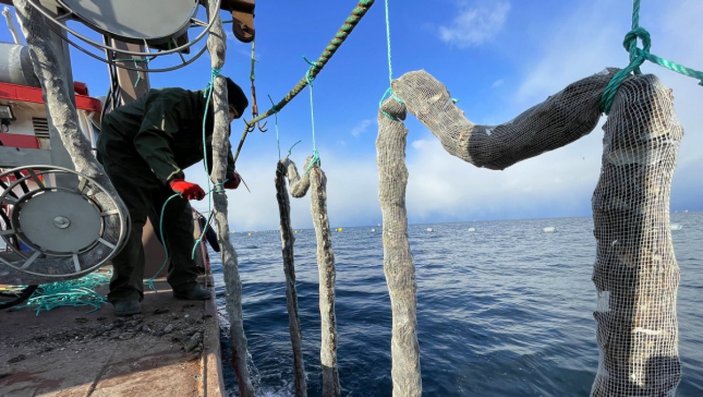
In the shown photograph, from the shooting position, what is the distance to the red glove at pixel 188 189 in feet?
8.39

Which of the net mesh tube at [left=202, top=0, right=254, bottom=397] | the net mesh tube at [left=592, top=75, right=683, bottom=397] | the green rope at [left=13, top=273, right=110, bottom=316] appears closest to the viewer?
the net mesh tube at [left=592, top=75, right=683, bottom=397]

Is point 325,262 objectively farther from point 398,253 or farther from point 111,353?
point 111,353

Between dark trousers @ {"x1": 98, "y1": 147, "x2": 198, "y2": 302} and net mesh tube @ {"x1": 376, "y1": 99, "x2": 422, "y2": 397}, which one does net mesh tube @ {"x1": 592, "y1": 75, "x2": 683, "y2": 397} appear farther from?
dark trousers @ {"x1": 98, "y1": 147, "x2": 198, "y2": 302}

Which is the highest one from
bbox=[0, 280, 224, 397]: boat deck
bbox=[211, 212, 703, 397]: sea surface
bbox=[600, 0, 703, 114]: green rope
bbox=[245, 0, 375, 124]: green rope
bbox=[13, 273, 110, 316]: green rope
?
bbox=[245, 0, 375, 124]: green rope

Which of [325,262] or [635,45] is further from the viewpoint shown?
[325,262]

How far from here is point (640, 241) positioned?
96 cm

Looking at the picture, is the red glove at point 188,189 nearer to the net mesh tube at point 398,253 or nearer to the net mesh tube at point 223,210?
the net mesh tube at point 223,210

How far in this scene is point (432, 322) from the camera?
294 inches

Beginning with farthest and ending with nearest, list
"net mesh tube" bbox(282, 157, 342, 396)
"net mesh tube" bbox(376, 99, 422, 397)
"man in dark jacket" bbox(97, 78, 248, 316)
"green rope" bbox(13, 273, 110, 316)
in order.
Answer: "green rope" bbox(13, 273, 110, 316) → "net mesh tube" bbox(282, 157, 342, 396) → "man in dark jacket" bbox(97, 78, 248, 316) → "net mesh tube" bbox(376, 99, 422, 397)

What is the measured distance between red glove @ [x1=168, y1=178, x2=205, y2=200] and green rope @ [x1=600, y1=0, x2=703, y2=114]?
2.76 meters

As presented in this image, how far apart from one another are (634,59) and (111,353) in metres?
3.62

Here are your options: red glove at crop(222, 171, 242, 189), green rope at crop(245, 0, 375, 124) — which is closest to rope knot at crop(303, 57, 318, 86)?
green rope at crop(245, 0, 375, 124)

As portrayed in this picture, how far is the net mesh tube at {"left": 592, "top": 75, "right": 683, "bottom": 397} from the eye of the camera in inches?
36.4

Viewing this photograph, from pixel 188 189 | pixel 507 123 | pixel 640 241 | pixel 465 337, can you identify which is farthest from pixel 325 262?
pixel 465 337
